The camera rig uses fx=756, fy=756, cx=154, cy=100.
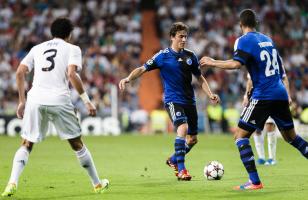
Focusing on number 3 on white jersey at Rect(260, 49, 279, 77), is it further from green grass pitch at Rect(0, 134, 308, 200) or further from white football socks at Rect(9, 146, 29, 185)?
white football socks at Rect(9, 146, 29, 185)

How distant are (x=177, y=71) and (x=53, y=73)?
312cm

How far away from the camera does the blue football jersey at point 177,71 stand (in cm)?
1259

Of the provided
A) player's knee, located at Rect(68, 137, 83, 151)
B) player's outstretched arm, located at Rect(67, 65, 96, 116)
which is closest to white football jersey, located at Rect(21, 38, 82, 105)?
player's outstretched arm, located at Rect(67, 65, 96, 116)

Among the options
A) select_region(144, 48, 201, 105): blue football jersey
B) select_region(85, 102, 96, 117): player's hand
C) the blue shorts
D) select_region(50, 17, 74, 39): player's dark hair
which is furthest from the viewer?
select_region(144, 48, 201, 105): blue football jersey

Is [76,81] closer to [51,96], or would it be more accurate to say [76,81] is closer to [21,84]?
[51,96]

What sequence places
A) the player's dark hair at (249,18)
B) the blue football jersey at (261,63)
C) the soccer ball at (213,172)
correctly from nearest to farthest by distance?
1. the blue football jersey at (261,63)
2. the player's dark hair at (249,18)
3. the soccer ball at (213,172)

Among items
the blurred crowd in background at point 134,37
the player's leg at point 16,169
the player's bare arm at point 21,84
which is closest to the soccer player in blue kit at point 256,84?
the player's bare arm at point 21,84

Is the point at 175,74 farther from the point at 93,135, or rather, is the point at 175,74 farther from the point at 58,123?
the point at 93,135

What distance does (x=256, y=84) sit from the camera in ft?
35.2

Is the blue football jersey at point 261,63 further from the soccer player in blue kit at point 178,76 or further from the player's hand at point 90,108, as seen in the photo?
the player's hand at point 90,108

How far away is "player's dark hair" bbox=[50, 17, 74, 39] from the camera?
398 inches

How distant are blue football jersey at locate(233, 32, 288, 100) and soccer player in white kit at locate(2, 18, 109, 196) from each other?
2.31 m

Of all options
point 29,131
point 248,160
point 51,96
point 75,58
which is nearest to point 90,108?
point 51,96

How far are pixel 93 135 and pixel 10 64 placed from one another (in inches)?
203
